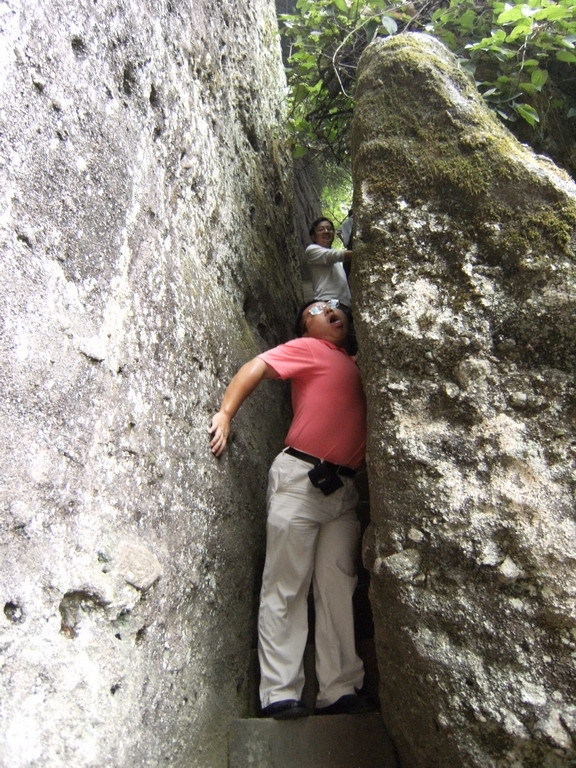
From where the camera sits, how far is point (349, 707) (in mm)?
2496

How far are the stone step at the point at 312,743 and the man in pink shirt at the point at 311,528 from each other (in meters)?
0.06

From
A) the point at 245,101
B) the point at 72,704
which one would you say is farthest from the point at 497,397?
the point at 245,101

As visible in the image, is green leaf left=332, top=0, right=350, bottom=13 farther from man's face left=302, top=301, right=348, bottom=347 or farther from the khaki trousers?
the khaki trousers

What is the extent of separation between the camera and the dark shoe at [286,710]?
7.93 ft

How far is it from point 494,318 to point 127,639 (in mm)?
1715

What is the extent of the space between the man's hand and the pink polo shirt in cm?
32

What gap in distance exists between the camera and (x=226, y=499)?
2.74 meters

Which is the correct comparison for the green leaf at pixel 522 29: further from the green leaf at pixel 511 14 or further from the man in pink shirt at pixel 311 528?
the man in pink shirt at pixel 311 528

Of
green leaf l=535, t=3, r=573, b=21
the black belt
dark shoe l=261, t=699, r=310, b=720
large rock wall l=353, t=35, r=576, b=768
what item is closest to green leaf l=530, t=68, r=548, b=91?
green leaf l=535, t=3, r=573, b=21

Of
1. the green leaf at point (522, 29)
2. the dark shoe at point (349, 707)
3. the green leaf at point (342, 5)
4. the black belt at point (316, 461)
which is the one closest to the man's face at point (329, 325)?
the black belt at point (316, 461)

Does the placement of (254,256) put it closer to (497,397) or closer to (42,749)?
(497,397)

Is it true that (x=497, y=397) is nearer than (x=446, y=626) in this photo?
No

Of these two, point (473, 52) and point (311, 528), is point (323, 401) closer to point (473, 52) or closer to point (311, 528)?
point (311, 528)

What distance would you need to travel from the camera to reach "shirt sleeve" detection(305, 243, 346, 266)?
4297mm
